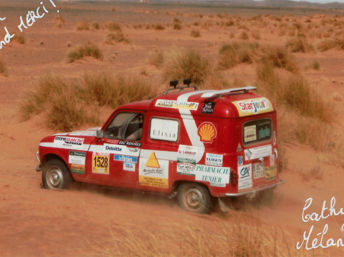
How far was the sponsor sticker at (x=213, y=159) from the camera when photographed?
940 centimetres

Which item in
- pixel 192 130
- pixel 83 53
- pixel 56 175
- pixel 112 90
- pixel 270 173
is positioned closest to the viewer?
pixel 192 130

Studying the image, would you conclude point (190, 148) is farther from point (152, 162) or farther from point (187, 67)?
point (187, 67)

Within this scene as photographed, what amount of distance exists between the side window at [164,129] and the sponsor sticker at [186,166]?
1.12 feet

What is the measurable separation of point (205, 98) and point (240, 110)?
22.3 inches

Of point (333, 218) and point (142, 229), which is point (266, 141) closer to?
point (333, 218)

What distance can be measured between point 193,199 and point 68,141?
8.15ft

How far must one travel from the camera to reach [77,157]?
10.9m

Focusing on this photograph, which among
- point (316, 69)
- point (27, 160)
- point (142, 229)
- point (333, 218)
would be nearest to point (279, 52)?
point (316, 69)

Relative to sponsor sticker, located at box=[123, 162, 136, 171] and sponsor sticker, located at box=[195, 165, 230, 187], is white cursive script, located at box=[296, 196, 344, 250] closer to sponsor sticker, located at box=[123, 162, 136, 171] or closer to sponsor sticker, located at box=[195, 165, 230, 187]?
sponsor sticker, located at box=[195, 165, 230, 187]

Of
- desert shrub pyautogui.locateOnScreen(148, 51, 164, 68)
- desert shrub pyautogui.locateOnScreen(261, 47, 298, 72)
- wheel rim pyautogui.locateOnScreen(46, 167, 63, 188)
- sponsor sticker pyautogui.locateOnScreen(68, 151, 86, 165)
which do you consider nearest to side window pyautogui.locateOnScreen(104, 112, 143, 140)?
sponsor sticker pyautogui.locateOnScreen(68, 151, 86, 165)

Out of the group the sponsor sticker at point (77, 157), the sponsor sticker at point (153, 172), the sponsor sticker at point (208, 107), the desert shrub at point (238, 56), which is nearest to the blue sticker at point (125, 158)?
the sponsor sticker at point (153, 172)

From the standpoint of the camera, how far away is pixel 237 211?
9656 mm

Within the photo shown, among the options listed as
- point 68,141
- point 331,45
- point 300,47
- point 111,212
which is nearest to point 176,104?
point 111,212

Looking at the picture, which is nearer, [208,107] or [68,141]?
[208,107]
